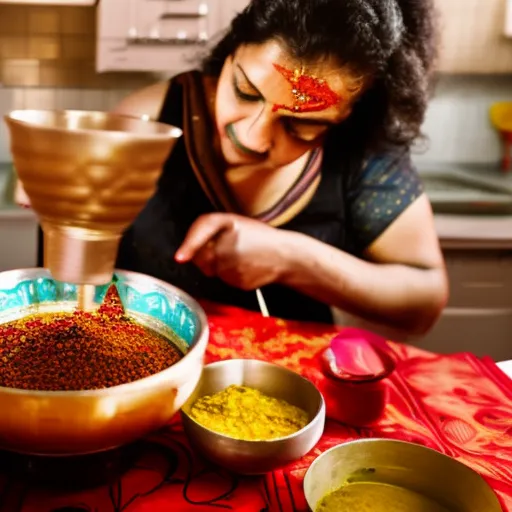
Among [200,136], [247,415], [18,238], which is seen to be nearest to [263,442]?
[247,415]

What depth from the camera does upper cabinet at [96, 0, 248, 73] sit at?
41.4 inches

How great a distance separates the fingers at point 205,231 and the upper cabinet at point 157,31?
0.27m

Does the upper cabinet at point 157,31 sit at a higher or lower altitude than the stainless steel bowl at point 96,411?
higher

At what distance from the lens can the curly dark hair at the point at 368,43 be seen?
0.96 metres

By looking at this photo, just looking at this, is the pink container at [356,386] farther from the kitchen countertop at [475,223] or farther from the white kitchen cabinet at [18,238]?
the white kitchen cabinet at [18,238]

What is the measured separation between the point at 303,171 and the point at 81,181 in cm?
70

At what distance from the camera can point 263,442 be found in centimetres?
59

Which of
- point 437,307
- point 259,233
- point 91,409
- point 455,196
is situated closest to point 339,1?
point 259,233

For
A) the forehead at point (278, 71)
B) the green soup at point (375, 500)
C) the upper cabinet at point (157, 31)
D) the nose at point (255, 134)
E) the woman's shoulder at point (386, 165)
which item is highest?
the upper cabinet at point (157, 31)

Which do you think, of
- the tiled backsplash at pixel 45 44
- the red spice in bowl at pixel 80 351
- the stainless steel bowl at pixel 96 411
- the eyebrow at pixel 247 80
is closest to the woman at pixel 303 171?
the eyebrow at pixel 247 80

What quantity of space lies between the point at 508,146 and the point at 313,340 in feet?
2.09

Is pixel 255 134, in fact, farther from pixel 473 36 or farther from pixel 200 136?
pixel 473 36

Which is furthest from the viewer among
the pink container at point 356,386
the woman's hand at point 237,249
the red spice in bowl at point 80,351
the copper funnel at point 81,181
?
the woman's hand at point 237,249

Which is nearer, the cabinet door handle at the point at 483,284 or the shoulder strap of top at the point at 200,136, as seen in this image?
the shoulder strap of top at the point at 200,136
